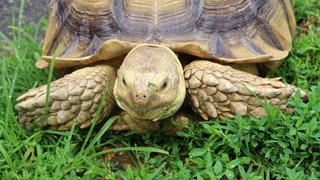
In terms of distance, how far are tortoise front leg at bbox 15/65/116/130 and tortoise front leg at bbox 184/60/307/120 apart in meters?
0.47

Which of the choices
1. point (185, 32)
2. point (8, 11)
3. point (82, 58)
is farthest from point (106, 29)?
point (8, 11)

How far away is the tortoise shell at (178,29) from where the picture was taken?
10.5 ft

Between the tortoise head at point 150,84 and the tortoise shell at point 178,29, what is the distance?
0.42 ft

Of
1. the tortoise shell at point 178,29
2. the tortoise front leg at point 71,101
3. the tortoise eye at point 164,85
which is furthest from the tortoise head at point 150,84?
the tortoise front leg at point 71,101

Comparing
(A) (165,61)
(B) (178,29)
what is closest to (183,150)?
(A) (165,61)

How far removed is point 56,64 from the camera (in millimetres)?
3488

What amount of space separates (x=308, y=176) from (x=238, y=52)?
759mm

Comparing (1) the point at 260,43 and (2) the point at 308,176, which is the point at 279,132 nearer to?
(2) the point at 308,176

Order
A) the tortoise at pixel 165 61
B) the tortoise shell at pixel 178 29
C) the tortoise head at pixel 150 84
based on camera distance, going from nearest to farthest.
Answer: the tortoise head at pixel 150 84, the tortoise at pixel 165 61, the tortoise shell at pixel 178 29

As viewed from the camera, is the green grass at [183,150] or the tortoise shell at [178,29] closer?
the green grass at [183,150]

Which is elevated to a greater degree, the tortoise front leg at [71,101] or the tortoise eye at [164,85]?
the tortoise eye at [164,85]

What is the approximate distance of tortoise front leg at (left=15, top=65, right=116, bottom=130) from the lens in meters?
3.22

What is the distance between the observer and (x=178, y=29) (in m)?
3.20

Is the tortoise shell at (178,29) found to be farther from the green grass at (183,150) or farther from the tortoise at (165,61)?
the green grass at (183,150)
